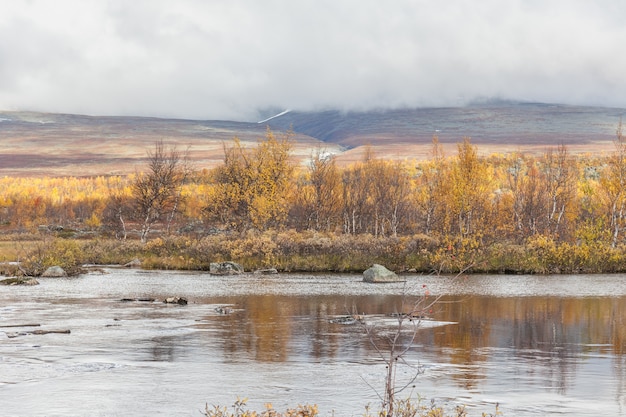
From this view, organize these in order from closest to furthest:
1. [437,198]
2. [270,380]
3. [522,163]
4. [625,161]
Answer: [270,380]
[625,161]
[437,198]
[522,163]

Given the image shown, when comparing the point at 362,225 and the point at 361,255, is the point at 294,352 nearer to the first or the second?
the point at 361,255

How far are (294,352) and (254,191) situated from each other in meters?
55.2

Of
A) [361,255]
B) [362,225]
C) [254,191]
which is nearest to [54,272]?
[361,255]

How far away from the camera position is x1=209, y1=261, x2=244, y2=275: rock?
55469 millimetres

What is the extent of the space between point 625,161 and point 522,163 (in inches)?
3999

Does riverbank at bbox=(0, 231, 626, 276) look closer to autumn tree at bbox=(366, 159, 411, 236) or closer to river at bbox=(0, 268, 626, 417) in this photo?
river at bbox=(0, 268, 626, 417)

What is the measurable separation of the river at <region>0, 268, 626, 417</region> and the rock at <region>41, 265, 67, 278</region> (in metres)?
8.97

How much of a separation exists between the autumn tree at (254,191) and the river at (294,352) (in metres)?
A: 35.2

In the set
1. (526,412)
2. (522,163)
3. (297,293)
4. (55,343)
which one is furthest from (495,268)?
(522,163)

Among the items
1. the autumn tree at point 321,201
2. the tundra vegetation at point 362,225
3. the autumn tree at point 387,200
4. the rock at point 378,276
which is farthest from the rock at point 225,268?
the autumn tree at point 387,200

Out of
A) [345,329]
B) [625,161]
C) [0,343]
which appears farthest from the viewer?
[625,161]

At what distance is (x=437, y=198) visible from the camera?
76.4 meters

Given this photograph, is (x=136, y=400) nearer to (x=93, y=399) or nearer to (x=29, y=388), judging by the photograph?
(x=93, y=399)

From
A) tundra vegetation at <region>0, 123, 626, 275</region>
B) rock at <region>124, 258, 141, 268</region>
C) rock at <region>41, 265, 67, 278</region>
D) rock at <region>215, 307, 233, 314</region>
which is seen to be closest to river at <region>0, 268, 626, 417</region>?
rock at <region>215, 307, 233, 314</region>
